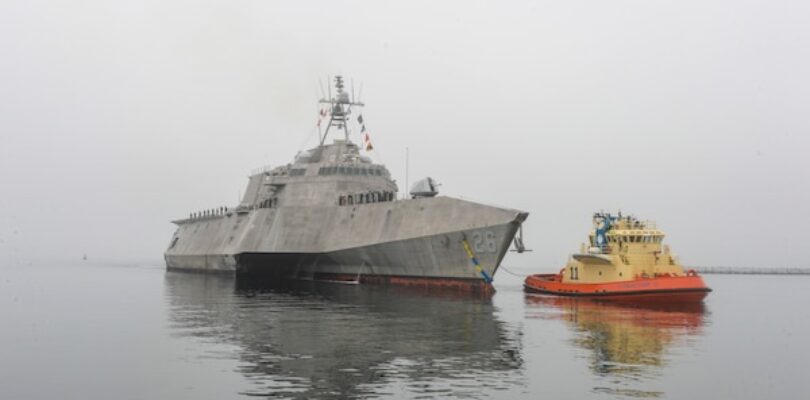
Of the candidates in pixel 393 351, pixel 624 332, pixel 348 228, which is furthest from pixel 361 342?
pixel 348 228

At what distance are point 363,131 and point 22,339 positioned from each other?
122 ft

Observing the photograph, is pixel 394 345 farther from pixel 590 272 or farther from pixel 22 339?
pixel 590 272

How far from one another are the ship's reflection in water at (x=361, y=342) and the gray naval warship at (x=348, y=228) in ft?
13.8

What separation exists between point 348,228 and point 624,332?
85.4ft

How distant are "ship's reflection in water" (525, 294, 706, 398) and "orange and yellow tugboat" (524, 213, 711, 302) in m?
0.71

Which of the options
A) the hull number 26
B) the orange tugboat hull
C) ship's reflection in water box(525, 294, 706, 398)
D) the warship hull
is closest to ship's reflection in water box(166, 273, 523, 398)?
ship's reflection in water box(525, 294, 706, 398)

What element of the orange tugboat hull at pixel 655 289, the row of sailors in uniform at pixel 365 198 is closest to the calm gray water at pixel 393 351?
the orange tugboat hull at pixel 655 289

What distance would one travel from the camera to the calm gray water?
1527cm

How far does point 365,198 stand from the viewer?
159 feet

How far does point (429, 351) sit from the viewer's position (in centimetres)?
1972

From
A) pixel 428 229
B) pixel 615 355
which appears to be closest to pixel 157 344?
pixel 615 355

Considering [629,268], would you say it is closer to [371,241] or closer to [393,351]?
[371,241]

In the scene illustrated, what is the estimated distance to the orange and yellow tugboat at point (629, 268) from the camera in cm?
3634

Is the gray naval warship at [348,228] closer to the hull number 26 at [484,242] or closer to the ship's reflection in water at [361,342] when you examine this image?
the hull number 26 at [484,242]
